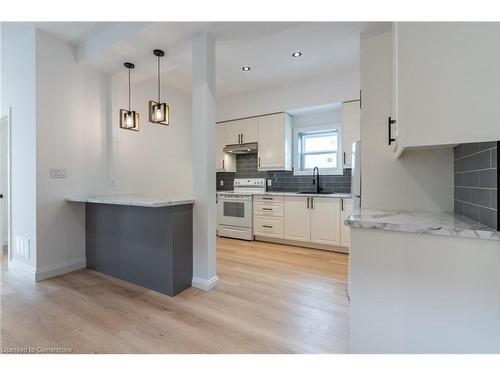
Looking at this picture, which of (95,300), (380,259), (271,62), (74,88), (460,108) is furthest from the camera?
(271,62)

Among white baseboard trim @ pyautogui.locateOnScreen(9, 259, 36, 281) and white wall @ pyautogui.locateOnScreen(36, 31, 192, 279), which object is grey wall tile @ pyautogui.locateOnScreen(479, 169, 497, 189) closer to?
white wall @ pyautogui.locateOnScreen(36, 31, 192, 279)

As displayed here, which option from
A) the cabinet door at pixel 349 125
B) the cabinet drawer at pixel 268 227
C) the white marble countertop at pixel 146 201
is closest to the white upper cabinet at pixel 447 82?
the white marble countertop at pixel 146 201

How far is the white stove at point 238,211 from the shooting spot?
4180mm

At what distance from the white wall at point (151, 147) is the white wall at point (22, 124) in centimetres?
86

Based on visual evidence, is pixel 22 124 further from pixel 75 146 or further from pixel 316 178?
pixel 316 178

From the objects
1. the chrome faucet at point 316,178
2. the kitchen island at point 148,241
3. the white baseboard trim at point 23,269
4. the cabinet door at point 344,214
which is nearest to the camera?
the kitchen island at point 148,241

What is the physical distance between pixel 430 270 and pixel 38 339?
2.36m

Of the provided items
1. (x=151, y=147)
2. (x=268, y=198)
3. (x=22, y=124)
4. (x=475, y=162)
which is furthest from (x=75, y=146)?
(x=475, y=162)

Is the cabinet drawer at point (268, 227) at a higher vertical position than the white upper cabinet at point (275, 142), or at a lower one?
lower

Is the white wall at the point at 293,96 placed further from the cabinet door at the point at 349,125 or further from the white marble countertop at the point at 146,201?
the white marble countertop at the point at 146,201

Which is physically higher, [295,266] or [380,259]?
[380,259]
